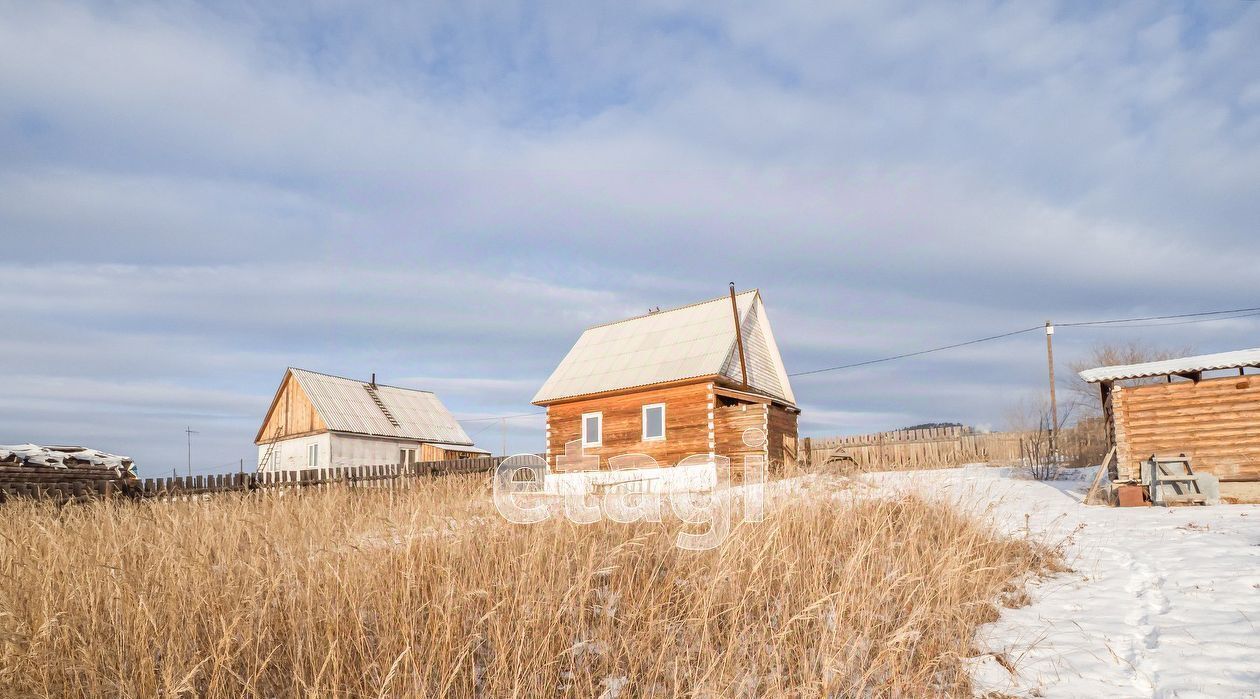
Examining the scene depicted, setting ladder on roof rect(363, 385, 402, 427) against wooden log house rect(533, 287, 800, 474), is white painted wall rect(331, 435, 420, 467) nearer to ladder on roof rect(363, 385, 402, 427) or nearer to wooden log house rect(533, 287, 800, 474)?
ladder on roof rect(363, 385, 402, 427)

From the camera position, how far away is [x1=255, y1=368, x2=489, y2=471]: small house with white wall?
112 feet

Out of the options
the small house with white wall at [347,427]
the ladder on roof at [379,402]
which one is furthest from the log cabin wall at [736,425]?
the ladder on roof at [379,402]

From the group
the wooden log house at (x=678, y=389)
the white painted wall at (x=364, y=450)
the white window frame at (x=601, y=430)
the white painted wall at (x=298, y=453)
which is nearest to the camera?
the wooden log house at (x=678, y=389)

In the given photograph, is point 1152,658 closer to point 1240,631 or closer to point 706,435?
point 1240,631

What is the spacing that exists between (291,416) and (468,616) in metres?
35.6

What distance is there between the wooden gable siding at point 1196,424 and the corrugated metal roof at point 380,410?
101 feet

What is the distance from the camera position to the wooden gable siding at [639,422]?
22.7 meters

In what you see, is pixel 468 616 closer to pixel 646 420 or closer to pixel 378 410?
pixel 646 420

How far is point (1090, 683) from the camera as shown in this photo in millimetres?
4621

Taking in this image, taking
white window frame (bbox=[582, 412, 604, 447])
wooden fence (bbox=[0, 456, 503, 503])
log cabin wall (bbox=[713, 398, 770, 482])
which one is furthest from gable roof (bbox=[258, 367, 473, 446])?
log cabin wall (bbox=[713, 398, 770, 482])

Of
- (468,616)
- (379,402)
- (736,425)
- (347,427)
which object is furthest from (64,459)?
(468,616)

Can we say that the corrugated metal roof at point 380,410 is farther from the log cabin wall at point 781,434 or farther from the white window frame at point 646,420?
the log cabin wall at point 781,434

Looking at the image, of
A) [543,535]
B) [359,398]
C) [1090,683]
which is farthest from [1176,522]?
[359,398]

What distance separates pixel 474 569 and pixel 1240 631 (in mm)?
5954
